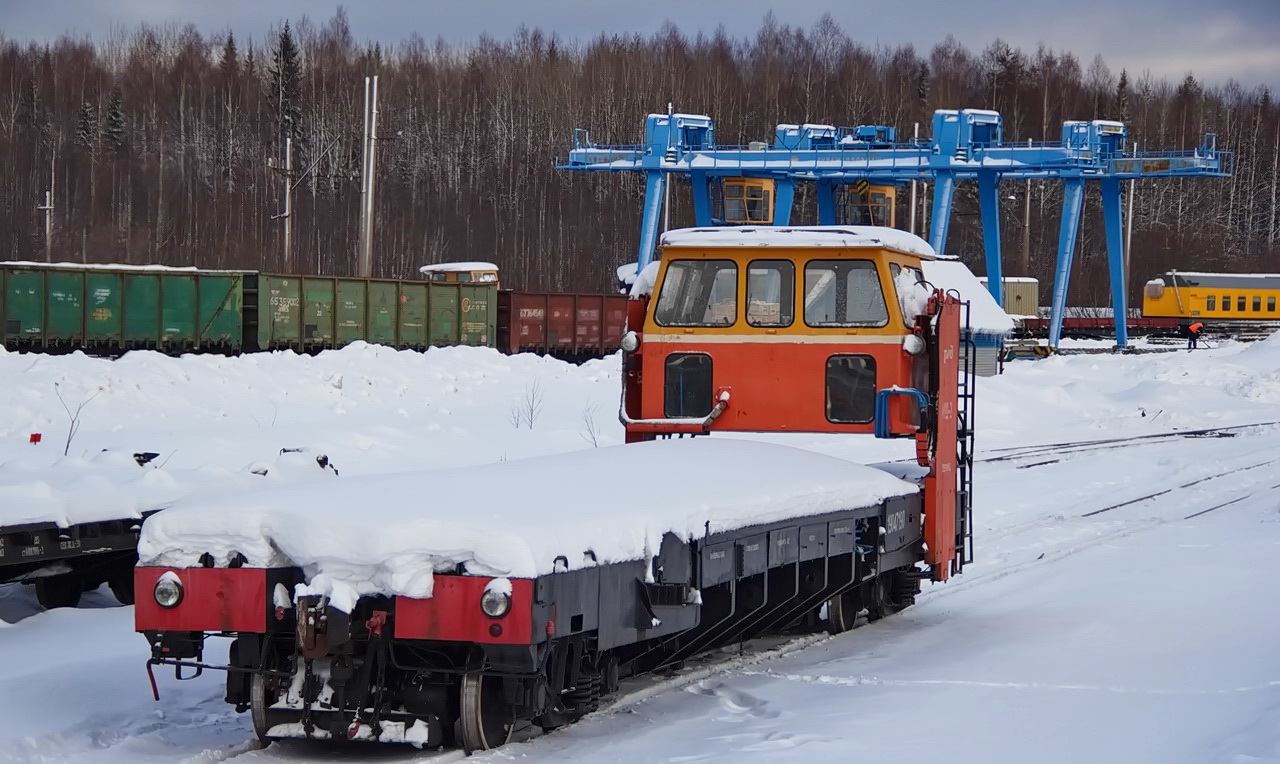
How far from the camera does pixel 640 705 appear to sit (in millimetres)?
7914

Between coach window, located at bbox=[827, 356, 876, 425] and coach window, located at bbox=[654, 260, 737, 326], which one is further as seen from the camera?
coach window, located at bbox=[654, 260, 737, 326]

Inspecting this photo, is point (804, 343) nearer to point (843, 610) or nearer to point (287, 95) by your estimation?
point (843, 610)

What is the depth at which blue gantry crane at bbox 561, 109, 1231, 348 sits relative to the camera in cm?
5259

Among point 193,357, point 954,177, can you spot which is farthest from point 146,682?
point 954,177

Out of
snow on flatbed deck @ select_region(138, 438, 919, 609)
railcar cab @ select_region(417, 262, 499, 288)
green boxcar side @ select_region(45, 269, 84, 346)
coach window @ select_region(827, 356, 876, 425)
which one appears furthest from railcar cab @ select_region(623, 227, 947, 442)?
railcar cab @ select_region(417, 262, 499, 288)

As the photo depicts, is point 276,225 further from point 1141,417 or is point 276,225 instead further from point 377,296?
point 1141,417

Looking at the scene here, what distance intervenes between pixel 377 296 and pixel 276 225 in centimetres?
4204

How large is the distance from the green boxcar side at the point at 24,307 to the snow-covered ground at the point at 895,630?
789 cm

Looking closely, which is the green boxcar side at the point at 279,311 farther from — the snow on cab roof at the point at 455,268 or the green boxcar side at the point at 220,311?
the snow on cab roof at the point at 455,268

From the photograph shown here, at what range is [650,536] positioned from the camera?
6797 millimetres

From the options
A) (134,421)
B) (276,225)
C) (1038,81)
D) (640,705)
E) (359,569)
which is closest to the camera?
(359,569)

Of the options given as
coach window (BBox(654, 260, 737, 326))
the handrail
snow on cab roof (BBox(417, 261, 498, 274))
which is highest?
snow on cab roof (BBox(417, 261, 498, 274))

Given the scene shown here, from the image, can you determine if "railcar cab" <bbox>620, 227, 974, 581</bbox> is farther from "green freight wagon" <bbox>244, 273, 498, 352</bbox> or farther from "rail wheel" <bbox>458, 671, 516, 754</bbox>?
"green freight wagon" <bbox>244, 273, 498, 352</bbox>

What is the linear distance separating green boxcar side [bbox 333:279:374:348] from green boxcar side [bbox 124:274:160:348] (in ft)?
15.1
